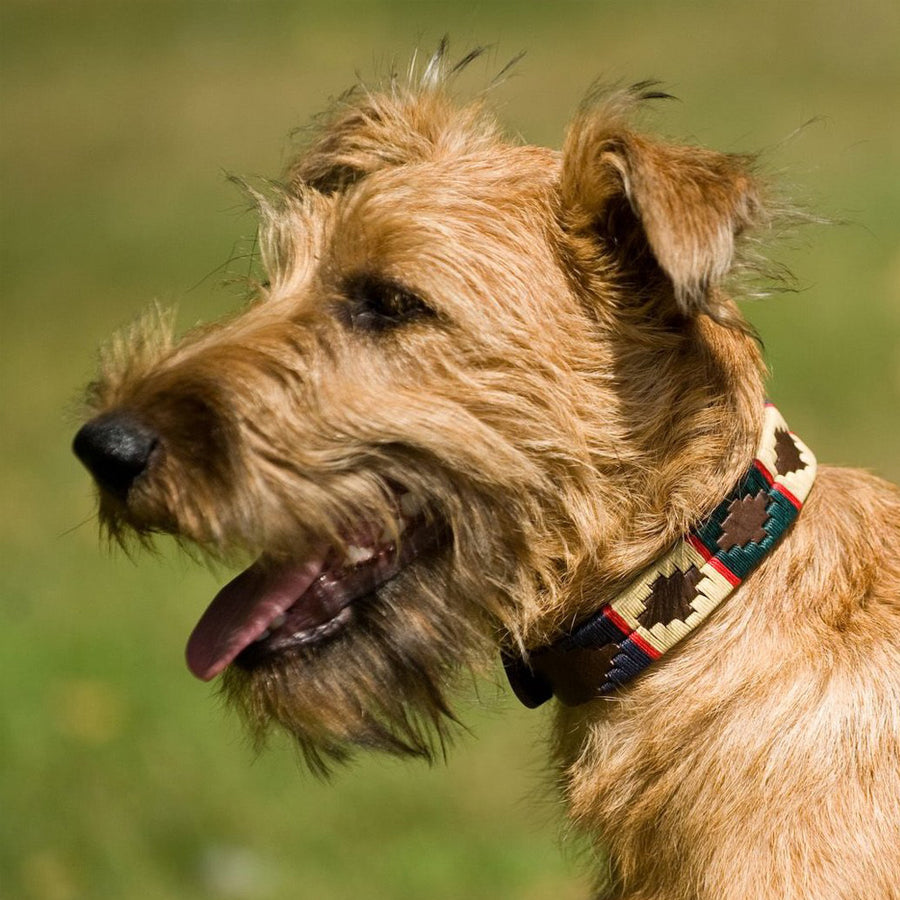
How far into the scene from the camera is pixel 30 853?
498cm

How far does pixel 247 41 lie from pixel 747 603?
2116cm

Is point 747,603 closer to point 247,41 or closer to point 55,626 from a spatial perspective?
point 55,626

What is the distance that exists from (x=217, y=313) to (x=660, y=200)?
9.04 m

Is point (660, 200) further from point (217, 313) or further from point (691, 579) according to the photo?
point (217, 313)

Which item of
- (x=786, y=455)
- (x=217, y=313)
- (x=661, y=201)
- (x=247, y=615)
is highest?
A: (x=217, y=313)

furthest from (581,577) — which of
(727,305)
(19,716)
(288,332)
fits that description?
(19,716)

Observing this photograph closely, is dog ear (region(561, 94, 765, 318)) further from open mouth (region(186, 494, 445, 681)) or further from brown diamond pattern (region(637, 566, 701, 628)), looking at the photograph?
open mouth (region(186, 494, 445, 681))

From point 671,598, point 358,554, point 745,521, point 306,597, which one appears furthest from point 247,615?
point 745,521

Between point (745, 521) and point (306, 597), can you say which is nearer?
point (745, 521)

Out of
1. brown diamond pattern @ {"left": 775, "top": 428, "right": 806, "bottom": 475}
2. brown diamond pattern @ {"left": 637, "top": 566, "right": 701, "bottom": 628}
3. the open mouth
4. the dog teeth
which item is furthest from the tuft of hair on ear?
the dog teeth

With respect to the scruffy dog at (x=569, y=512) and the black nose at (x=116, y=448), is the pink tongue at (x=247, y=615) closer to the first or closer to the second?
the scruffy dog at (x=569, y=512)

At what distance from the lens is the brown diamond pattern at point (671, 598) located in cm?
302

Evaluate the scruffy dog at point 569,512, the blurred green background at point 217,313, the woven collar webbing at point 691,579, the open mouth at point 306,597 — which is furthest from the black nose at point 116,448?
the woven collar webbing at point 691,579

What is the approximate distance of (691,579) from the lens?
303cm
